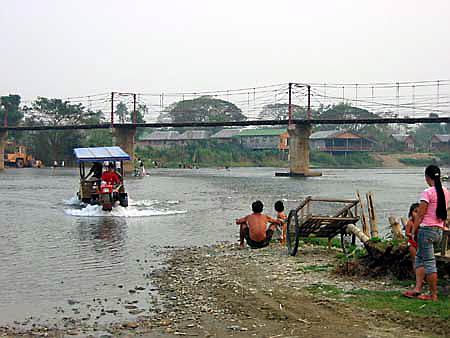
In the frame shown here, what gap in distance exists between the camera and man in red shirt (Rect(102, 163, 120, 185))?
86.4 feet

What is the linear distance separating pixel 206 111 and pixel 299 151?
5483cm

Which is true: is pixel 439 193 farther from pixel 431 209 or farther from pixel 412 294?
pixel 412 294

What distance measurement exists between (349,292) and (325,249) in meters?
5.02

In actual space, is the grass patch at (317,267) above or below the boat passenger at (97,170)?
below

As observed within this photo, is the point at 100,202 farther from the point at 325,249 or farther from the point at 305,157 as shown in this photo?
the point at 305,157

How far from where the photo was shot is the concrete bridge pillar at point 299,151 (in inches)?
2908

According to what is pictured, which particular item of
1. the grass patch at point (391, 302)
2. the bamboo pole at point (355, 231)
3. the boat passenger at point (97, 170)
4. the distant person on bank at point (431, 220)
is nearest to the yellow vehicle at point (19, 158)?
the boat passenger at point (97, 170)

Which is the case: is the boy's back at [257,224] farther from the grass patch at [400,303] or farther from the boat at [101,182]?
the boat at [101,182]

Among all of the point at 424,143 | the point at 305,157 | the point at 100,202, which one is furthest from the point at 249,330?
the point at 424,143

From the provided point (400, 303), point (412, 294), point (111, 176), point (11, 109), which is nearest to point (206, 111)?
point (11, 109)

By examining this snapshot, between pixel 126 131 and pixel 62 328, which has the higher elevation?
pixel 126 131

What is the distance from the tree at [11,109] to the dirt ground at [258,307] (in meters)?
101

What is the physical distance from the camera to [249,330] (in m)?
8.47

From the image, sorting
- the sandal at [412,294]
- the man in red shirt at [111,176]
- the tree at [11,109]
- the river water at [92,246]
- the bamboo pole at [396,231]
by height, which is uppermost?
the tree at [11,109]
